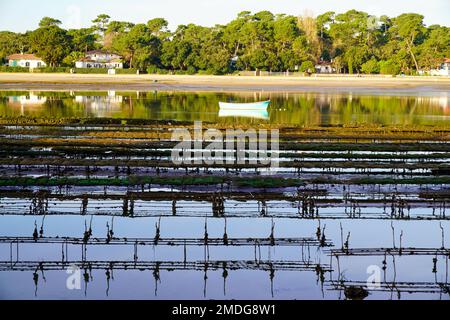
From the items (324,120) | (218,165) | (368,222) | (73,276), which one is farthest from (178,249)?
(324,120)

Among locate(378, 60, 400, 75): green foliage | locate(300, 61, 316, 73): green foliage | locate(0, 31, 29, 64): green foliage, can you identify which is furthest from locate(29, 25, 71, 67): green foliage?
locate(378, 60, 400, 75): green foliage

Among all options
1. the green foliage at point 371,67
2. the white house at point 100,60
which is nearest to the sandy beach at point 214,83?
the green foliage at point 371,67

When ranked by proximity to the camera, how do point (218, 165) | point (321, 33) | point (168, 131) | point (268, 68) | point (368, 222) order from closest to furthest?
point (368, 222) → point (218, 165) → point (168, 131) → point (268, 68) → point (321, 33)

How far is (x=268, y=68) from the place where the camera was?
12425 centimetres

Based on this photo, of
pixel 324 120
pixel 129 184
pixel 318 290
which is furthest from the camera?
pixel 324 120

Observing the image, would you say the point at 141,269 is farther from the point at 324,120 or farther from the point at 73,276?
the point at 324,120

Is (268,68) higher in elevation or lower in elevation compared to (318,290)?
higher

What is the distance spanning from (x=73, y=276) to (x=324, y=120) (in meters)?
40.3

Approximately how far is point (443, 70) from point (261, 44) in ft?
109

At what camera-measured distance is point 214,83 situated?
10531cm

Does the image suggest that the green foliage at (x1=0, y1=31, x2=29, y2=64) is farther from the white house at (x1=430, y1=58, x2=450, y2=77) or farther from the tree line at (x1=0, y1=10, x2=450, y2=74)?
the white house at (x1=430, y1=58, x2=450, y2=77)

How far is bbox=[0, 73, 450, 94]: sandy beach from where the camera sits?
97.4 metres

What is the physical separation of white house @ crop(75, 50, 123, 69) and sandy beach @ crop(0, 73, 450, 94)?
571 inches
